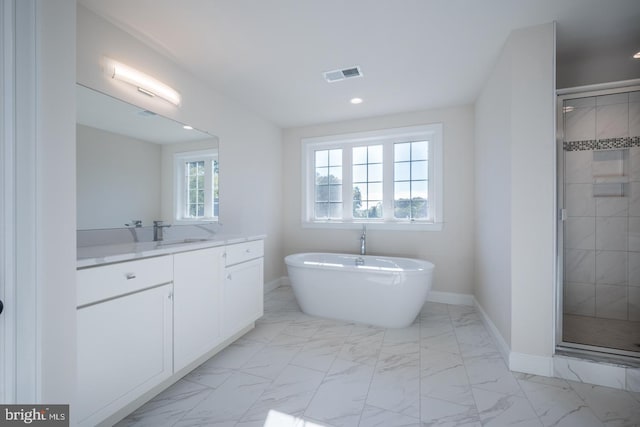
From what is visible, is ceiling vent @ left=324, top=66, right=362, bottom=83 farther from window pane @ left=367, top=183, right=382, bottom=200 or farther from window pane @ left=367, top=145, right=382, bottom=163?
window pane @ left=367, top=183, right=382, bottom=200

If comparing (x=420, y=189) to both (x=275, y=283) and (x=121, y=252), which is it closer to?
(x=275, y=283)

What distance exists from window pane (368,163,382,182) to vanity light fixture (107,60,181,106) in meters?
2.48

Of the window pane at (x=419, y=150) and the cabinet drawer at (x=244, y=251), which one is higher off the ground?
the window pane at (x=419, y=150)

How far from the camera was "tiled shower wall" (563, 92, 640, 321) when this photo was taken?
2.33m

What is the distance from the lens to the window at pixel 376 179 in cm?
358

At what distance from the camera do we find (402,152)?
3730 millimetres

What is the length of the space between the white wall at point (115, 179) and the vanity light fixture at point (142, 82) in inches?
15.9

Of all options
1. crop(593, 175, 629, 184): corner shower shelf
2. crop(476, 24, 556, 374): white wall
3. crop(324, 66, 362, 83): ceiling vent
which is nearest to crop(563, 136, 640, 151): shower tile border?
crop(593, 175, 629, 184): corner shower shelf

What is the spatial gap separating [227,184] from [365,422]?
8.10ft

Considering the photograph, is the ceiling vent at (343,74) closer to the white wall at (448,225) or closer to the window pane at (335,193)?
the white wall at (448,225)

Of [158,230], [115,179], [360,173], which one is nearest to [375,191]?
[360,173]

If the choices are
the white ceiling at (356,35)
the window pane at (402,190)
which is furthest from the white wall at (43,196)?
the window pane at (402,190)

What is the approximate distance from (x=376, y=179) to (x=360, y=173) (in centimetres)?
25

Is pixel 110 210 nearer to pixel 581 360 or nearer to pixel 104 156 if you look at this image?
pixel 104 156
